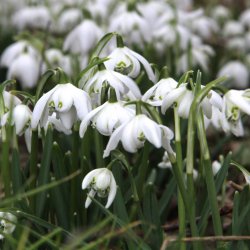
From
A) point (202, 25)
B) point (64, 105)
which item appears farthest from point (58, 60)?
point (64, 105)

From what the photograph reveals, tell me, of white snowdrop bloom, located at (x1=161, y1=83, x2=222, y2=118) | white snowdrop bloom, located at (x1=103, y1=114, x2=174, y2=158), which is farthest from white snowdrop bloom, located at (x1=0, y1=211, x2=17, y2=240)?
white snowdrop bloom, located at (x1=161, y1=83, x2=222, y2=118)

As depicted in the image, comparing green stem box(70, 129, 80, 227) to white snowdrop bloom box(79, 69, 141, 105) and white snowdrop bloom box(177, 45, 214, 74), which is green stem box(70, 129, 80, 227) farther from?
white snowdrop bloom box(177, 45, 214, 74)

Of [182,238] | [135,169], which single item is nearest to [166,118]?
[135,169]

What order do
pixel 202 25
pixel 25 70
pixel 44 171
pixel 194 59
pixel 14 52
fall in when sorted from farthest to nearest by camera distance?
pixel 202 25 → pixel 194 59 → pixel 14 52 → pixel 25 70 → pixel 44 171

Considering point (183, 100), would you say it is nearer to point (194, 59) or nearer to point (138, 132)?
point (138, 132)

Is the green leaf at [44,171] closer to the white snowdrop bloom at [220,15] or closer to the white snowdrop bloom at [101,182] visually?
the white snowdrop bloom at [101,182]

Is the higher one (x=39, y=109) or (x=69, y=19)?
(x=39, y=109)

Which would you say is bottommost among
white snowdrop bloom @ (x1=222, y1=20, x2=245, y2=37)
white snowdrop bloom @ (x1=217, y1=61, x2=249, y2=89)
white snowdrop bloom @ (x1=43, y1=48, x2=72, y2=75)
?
white snowdrop bloom @ (x1=217, y1=61, x2=249, y2=89)
